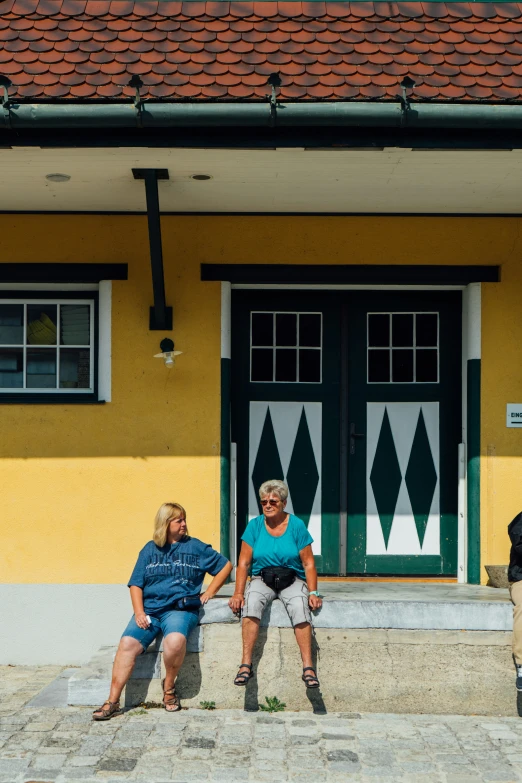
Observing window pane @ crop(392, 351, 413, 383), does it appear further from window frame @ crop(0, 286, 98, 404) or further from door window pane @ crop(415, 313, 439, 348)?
window frame @ crop(0, 286, 98, 404)

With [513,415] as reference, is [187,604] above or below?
below

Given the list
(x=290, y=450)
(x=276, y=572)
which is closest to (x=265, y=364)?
(x=290, y=450)

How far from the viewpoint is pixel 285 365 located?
8305 mm

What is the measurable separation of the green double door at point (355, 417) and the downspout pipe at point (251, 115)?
7.21 feet

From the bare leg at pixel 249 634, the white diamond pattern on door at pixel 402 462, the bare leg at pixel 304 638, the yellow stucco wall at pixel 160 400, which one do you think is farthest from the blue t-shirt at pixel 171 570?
the white diamond pattern on door at pixel 402 462

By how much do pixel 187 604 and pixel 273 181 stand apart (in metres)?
2.99

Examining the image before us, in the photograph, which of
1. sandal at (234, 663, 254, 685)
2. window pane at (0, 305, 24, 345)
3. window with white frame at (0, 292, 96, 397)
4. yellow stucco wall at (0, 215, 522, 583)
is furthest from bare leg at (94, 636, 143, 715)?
window pane at (0, 305, 24, 345)

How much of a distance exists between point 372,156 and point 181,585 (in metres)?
3.08

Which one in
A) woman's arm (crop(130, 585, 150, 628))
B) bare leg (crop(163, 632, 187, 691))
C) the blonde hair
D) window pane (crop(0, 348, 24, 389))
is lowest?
bare leg (crop(163, 632, 187, 691))

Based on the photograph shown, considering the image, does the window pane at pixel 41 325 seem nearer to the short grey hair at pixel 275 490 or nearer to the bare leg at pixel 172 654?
the short grey hair at pixel 275 490

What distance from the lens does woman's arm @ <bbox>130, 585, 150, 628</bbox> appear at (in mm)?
6480

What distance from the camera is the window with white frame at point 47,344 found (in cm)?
806

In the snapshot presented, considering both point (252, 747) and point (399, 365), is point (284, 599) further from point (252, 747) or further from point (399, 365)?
point (399, 365)

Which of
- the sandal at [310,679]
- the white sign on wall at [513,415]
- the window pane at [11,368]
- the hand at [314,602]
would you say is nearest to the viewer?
the sandal at [310,679]
